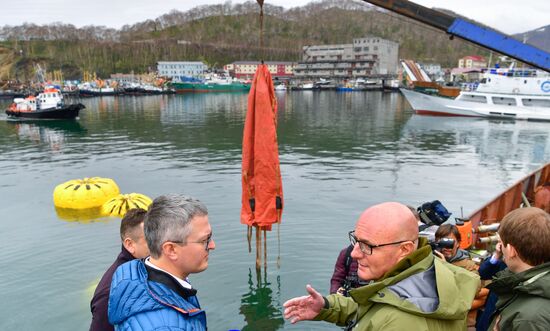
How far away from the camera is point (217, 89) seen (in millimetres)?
122250

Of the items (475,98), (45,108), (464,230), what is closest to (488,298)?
(464,230)

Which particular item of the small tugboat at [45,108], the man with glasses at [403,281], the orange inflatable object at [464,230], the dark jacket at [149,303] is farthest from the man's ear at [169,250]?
the small tugboat at [45,108]

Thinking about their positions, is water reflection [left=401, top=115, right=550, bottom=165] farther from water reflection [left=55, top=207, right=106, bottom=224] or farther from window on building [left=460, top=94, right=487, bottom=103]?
water reflection [left=55, top=207, right=106, bottom=224]

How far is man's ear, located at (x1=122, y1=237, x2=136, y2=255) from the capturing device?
11.4 ft

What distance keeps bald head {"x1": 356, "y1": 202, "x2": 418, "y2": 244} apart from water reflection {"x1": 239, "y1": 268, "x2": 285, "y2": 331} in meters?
4.82

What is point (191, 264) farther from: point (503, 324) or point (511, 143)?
point (511, 143)

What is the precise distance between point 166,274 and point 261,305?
5308 millimetres

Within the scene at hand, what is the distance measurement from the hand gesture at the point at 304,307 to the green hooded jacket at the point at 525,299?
4.07ft

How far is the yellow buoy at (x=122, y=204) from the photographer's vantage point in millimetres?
11875

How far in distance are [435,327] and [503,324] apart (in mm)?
746

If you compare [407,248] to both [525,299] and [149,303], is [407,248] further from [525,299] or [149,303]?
[149,303]

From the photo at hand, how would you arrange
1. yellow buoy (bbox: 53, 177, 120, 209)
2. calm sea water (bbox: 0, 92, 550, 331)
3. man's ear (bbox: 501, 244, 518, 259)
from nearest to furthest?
man's ear (bbox: 501, 244, 518, 259), calm sea water (bbox: 0, 92, 550, 331), yellow buoy (bbox: 53, 177, 120, 209)

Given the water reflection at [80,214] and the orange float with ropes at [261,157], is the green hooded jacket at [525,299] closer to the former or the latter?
the orange float with ropes at [261,157]

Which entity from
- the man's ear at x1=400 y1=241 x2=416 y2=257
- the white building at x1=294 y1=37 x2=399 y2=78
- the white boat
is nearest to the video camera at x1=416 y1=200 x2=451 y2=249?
the man's ear at x1=400 y1=241 x2=416 y2=257
